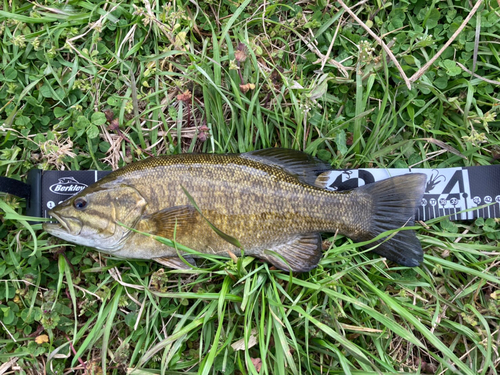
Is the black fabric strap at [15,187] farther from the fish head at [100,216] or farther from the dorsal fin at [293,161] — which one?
the dorsal fin at [293,161]

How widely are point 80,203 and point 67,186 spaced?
1.47ft

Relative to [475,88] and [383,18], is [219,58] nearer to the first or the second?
[383,18]

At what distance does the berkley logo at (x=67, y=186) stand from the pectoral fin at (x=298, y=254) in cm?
179

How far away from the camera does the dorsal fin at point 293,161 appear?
122 inches

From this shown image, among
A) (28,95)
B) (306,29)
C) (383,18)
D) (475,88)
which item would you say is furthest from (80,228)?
(475,88)

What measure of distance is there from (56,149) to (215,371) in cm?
244

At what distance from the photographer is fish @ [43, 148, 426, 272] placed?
9.41ft

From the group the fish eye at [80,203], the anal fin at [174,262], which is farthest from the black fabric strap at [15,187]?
the anal fin at [174,262]

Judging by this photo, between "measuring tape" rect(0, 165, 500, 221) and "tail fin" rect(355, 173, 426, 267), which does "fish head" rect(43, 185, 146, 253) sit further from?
"tail fin" rect(355, 173, 426, 267)

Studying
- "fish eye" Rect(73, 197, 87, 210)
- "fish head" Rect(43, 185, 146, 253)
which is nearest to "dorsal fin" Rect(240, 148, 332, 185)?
"fish head" Rect(43, 185, 146, 253)

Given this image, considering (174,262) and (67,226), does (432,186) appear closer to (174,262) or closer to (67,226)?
(174,262)

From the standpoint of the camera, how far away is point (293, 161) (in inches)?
123

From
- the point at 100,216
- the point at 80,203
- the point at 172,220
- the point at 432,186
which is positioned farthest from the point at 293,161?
the point at 80,203

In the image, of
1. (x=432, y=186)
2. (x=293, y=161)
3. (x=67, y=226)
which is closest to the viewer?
(x=67, y=226)
